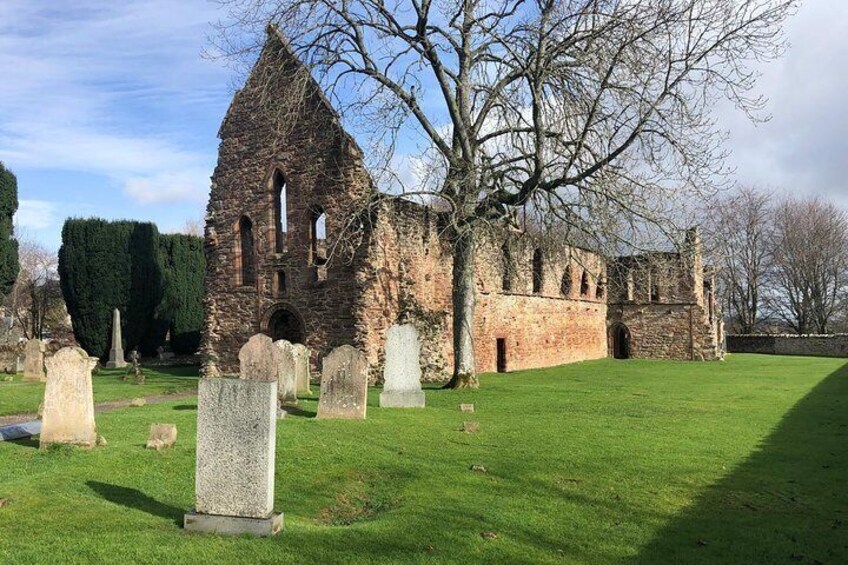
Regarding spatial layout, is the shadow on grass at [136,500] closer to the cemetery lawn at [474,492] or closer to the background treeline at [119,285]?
the cemetery lawn at [474,492]

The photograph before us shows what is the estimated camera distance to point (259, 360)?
40.2 feet

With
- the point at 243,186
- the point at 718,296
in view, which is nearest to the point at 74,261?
the point at 243,186

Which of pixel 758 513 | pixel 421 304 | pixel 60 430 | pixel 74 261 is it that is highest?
pixel 74 261

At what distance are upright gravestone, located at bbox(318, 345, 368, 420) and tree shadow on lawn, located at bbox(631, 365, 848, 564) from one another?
5.90 meters

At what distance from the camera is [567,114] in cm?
1677

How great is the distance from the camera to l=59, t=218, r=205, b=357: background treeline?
102 ft

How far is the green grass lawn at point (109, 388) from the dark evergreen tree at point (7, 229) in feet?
18.4

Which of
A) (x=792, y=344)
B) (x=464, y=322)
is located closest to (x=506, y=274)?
(x=464, y=322)

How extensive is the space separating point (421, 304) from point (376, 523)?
16.1 meters

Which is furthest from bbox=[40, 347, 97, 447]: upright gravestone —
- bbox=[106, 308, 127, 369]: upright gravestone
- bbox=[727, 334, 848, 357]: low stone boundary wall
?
bbox=[727, 334, 848, 357]: low stone boundary wall

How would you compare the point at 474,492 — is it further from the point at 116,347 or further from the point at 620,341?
the point at 620,341

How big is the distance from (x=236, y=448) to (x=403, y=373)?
25.7ft

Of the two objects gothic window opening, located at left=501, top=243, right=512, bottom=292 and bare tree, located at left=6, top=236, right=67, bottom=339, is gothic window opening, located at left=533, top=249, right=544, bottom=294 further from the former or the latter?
bare tree, located at left=6, top=236, right=67, bottom=339

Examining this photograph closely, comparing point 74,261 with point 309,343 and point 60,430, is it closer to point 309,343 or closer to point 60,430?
point 309,343
